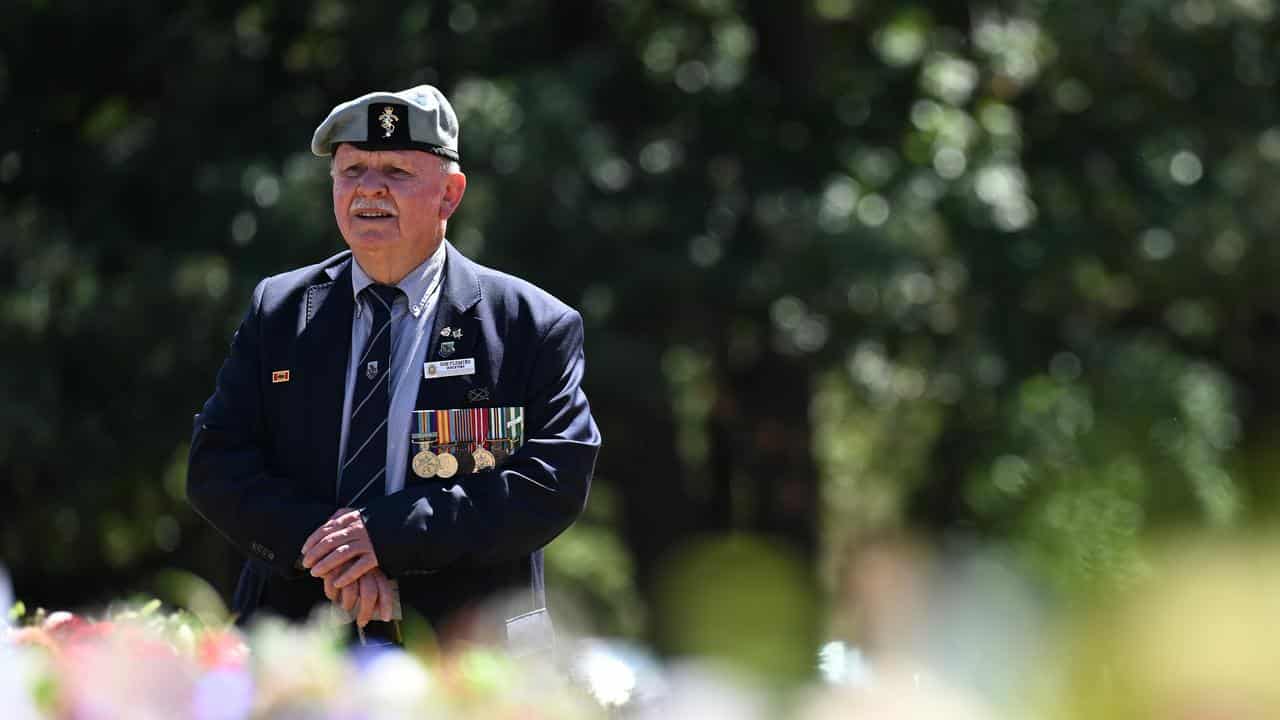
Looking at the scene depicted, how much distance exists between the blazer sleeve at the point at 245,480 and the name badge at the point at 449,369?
0.33m

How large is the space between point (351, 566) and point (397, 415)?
0.34m

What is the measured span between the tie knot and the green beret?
0.94 ft

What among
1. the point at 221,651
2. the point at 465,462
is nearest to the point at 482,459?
the point at 465,462

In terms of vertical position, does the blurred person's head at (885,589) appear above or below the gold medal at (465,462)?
below

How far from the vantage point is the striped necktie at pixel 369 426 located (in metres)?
3.04

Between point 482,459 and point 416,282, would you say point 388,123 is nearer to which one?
point 416,282

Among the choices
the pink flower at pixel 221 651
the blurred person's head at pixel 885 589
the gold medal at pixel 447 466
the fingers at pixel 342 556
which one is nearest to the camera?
the pink flower at pixel 221 651

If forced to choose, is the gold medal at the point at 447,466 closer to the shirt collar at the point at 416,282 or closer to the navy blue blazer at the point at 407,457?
the navy blue blazer at the point at 407,457

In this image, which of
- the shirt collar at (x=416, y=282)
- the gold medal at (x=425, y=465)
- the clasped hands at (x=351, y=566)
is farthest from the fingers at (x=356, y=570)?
the shirt collar at (x=416, y=282)

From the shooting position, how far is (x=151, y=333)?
905 cm

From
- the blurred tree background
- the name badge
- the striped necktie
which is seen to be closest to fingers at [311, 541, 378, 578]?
the striped necktie

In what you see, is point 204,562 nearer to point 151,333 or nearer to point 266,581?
point 151,333

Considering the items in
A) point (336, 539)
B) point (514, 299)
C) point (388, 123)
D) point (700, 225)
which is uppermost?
point (388, 123)

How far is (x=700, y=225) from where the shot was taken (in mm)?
9805
